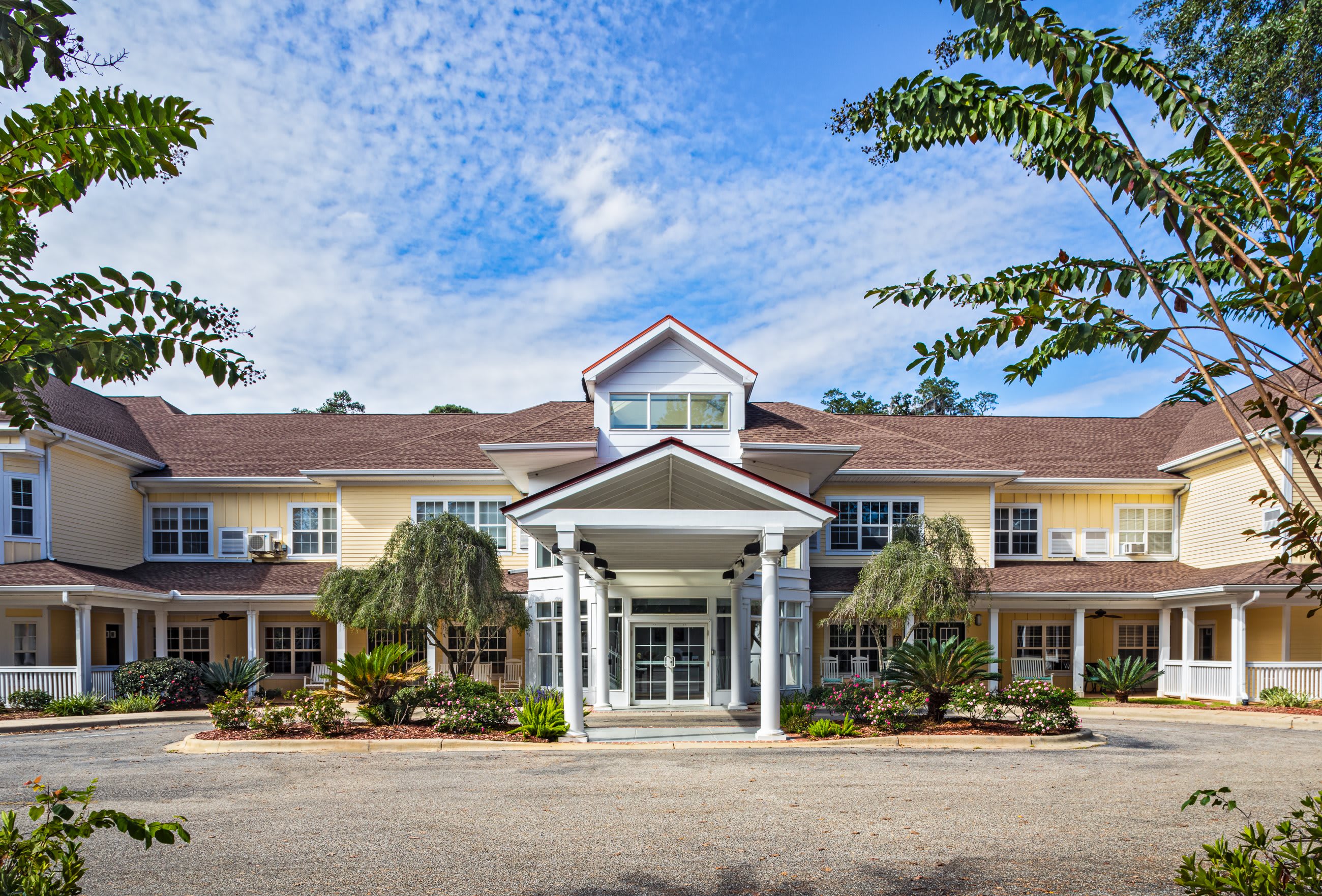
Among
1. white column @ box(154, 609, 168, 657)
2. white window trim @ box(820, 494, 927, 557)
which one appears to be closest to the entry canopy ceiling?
white window trim @ box(820, 494, 927, 557)

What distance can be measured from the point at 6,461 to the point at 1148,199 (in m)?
25.2

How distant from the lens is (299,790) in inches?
419

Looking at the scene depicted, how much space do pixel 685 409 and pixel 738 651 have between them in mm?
6052

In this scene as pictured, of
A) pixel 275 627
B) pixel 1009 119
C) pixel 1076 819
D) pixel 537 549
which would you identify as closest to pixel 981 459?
pixel 537 549

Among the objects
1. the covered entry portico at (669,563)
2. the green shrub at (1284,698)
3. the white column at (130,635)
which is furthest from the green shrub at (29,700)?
the green shrub at (1284,698)

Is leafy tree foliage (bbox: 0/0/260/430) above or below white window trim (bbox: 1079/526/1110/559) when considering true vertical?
above

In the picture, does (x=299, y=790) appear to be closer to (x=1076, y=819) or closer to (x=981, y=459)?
(x=1076, y=819)

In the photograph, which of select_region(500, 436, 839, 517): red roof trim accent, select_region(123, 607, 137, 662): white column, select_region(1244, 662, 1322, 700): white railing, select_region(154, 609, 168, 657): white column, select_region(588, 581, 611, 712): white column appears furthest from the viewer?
select_region(154, 609, 168, 657): white column

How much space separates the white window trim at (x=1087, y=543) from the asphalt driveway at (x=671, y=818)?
39.8 ft

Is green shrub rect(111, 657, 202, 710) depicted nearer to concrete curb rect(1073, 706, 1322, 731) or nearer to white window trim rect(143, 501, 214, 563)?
white window trim rect(143, 501, 214, 563)

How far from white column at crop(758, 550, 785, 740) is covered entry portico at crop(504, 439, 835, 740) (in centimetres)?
2

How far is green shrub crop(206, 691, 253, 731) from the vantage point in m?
15.5

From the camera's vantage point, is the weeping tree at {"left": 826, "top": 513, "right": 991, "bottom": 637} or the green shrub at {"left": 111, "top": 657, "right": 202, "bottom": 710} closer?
the green shrub at {"left": 111, "top": 657, "right": 202, "bottom": 710}

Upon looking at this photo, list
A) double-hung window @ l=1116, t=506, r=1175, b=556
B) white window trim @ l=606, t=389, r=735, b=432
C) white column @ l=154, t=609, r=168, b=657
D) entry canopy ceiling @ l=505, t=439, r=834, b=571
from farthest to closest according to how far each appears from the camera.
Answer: double-hung window @ l=1116, t=506, r=1175, b=556
white column @ l=154, t=609, r=168, b=657
white window trim @ l=606, t=389, r=735, b=432
entry canopy ceiling @ l=505, t=439, r=834, b=571
